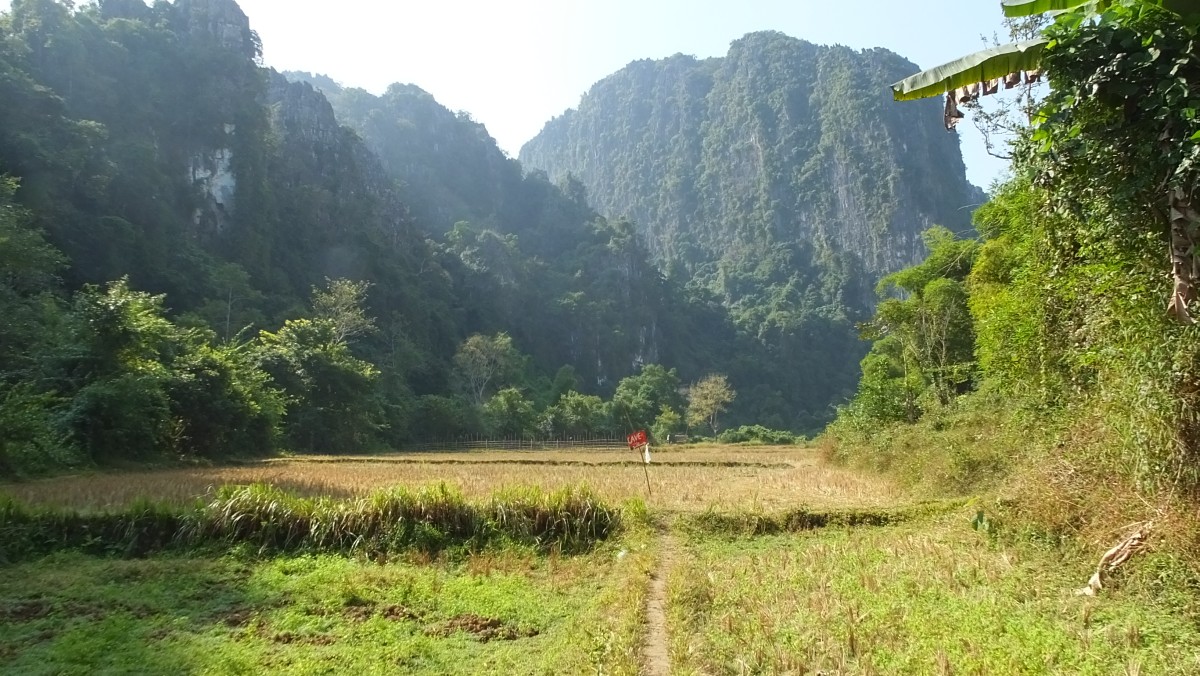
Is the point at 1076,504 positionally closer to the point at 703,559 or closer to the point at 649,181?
the point at 703,559

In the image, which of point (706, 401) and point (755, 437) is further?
point (706, 401)

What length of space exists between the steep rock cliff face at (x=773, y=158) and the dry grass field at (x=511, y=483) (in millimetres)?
105266

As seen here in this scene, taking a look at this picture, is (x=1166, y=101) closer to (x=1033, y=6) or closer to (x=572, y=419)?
(x=1033, y=6)

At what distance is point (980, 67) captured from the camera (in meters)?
7.15

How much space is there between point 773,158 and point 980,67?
140 m

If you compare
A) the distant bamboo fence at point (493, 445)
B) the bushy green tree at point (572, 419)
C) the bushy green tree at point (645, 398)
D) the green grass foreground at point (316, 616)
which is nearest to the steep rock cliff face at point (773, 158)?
the bushy green tree at point (645, 398)

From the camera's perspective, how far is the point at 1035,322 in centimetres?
1026

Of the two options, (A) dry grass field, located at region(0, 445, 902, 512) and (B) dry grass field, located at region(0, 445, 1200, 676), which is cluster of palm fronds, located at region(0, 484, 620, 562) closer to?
(B) dry grass field, located at region(0, 445, 1200, 676)

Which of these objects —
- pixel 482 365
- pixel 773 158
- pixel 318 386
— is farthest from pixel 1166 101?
pixel 773 158

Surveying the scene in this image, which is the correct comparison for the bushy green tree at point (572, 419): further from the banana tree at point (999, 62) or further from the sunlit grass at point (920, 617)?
the banana tree at point (999, 62)

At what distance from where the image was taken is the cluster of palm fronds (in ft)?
31.5

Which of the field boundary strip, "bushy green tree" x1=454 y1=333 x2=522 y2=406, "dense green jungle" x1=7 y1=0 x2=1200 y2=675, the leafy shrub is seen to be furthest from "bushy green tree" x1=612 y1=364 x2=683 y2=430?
the field boundary strip

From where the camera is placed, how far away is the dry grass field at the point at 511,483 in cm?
1256

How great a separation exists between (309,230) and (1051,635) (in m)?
64.4
